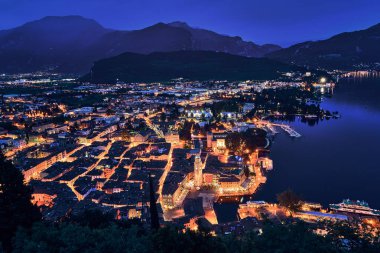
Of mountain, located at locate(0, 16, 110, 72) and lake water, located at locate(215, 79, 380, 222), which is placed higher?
mountain, located at locate(0, 16, 110, 72)

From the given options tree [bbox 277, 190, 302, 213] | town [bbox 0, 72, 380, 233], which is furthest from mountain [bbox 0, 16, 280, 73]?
tree [bbox 277, 190, 302, 213]

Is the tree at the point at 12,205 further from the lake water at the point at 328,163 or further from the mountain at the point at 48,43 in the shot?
the mountain at the point at 48,43

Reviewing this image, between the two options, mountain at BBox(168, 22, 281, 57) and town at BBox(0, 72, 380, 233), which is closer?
town at BBox(0, 72, 380, 233)

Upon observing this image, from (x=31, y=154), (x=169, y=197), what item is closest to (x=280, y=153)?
(x=169, y=197)

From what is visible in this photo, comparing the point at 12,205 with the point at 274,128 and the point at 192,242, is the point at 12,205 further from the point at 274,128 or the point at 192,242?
the point at 274,128

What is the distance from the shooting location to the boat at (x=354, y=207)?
9387 millimetres

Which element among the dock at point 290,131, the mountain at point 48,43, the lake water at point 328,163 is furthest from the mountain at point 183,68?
the lake water at point 328,163

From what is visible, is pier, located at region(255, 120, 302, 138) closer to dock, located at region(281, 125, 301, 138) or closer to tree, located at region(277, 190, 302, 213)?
dock, located at region(281, 125, 301, 138)

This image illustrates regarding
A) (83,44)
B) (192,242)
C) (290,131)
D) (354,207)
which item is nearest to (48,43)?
(83,44)

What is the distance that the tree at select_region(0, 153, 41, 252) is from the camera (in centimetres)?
494

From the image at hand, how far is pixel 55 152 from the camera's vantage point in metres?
14.9

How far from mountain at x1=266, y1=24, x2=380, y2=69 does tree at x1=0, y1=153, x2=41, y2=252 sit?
235ft

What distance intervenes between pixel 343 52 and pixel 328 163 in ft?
232

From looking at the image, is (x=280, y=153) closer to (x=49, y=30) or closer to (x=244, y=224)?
(x=244, y=224)
